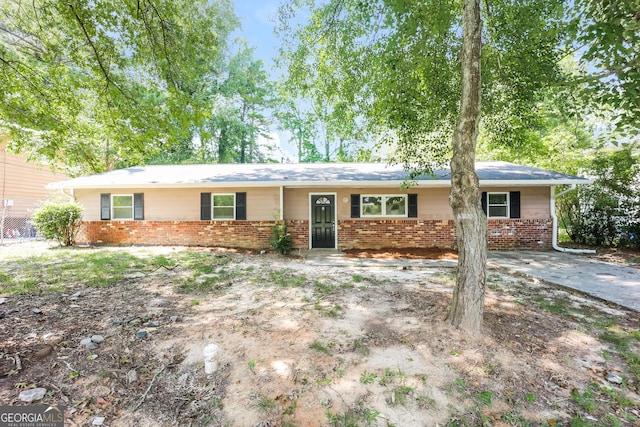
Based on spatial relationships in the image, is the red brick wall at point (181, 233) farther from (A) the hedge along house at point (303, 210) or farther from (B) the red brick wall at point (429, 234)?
(B) the red brick wall at point (429, 234)

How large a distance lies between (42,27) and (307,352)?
830 centimetres

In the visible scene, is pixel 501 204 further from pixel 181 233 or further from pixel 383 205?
pixel 181 233

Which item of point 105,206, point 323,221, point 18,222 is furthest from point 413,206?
point 18,222

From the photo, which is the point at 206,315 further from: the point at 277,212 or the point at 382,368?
the point at 277,212

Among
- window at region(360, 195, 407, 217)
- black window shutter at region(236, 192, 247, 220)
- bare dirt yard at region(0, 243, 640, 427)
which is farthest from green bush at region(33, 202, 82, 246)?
window at region(360, 195, 407, 217)

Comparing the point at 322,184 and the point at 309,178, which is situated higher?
the point at 309,178

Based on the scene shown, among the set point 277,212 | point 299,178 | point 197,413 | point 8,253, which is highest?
point 299,178

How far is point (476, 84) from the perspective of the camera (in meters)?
3.25

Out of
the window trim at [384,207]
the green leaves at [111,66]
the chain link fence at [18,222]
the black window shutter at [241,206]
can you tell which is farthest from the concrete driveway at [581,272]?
the chain link fence at [18,222]

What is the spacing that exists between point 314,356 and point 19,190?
1956 centimetres

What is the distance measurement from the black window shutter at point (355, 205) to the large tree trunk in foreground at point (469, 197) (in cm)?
682

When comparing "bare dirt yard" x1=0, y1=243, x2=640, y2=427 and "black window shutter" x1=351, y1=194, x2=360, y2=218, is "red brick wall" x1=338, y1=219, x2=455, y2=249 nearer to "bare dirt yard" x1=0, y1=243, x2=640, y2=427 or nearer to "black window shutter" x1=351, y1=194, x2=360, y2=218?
"black window shutter" x1=351, y1=194, x2=360, y2=218

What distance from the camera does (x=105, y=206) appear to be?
34.6 ft

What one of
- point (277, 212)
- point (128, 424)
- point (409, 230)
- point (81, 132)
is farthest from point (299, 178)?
point (128, 424)
